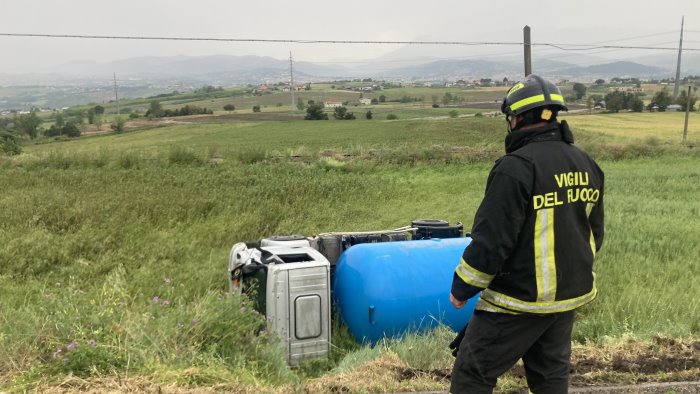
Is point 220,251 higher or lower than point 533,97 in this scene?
lower

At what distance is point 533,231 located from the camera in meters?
2.41

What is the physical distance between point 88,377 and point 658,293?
210 inches

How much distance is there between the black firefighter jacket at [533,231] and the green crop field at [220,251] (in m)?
1.06

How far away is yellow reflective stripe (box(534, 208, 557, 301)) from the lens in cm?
241

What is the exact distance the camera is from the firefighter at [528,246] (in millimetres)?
2363

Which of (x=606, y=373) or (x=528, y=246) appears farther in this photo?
(x=606, y=373)

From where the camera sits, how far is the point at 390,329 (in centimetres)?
459

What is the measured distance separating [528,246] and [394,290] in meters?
2.25

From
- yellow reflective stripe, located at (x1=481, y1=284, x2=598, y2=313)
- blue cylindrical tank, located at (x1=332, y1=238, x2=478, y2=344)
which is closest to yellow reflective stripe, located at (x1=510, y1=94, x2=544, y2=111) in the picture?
yellow reflective stripe, located at (x1=481, y1=284, x2=598, y2=313)

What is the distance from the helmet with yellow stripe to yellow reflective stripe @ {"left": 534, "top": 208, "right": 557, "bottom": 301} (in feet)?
1.59

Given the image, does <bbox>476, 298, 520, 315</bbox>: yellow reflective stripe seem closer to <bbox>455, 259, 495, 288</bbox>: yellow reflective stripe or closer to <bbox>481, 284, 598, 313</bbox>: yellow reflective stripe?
<bbox>481, 284, 598, 313</bbox>: yellow reflective stripe

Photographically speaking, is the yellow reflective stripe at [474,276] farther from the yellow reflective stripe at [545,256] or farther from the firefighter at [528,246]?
the yellow reflective stripe at [545,256]

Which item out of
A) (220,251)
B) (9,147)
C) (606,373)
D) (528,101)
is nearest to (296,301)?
(606,373)

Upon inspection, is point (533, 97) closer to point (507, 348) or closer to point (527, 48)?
point (507, 348)
